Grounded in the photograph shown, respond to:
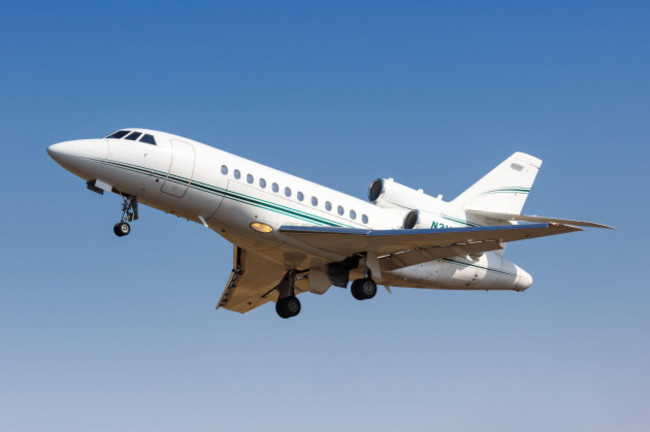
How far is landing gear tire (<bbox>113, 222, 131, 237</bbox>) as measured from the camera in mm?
21406

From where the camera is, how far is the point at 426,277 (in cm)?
2525

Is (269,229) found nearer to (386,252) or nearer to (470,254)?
(386,252)

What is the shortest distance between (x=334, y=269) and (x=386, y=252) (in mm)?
1447

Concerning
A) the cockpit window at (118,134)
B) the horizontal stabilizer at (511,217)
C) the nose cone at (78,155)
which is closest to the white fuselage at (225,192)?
the nose cone at (78,155)

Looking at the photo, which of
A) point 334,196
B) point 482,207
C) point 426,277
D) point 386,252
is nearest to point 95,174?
point 334,196

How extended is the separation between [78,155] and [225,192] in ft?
11.1

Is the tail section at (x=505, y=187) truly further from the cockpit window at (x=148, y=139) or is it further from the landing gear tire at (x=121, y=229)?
the landing gear tire at (x=121, y=229)

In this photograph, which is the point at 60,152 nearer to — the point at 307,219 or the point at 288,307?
the point at 307,219

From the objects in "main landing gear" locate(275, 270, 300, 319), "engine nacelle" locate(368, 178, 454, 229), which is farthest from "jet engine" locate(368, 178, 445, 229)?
"main landing gear" locate(275, 270, 300, 319)

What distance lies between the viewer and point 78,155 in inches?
835

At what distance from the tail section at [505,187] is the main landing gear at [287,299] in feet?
16.6

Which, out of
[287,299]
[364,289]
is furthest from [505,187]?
[287,299]

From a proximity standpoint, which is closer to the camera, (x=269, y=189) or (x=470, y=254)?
(x=269, y=189)

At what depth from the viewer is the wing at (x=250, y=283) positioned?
25.6 metres
